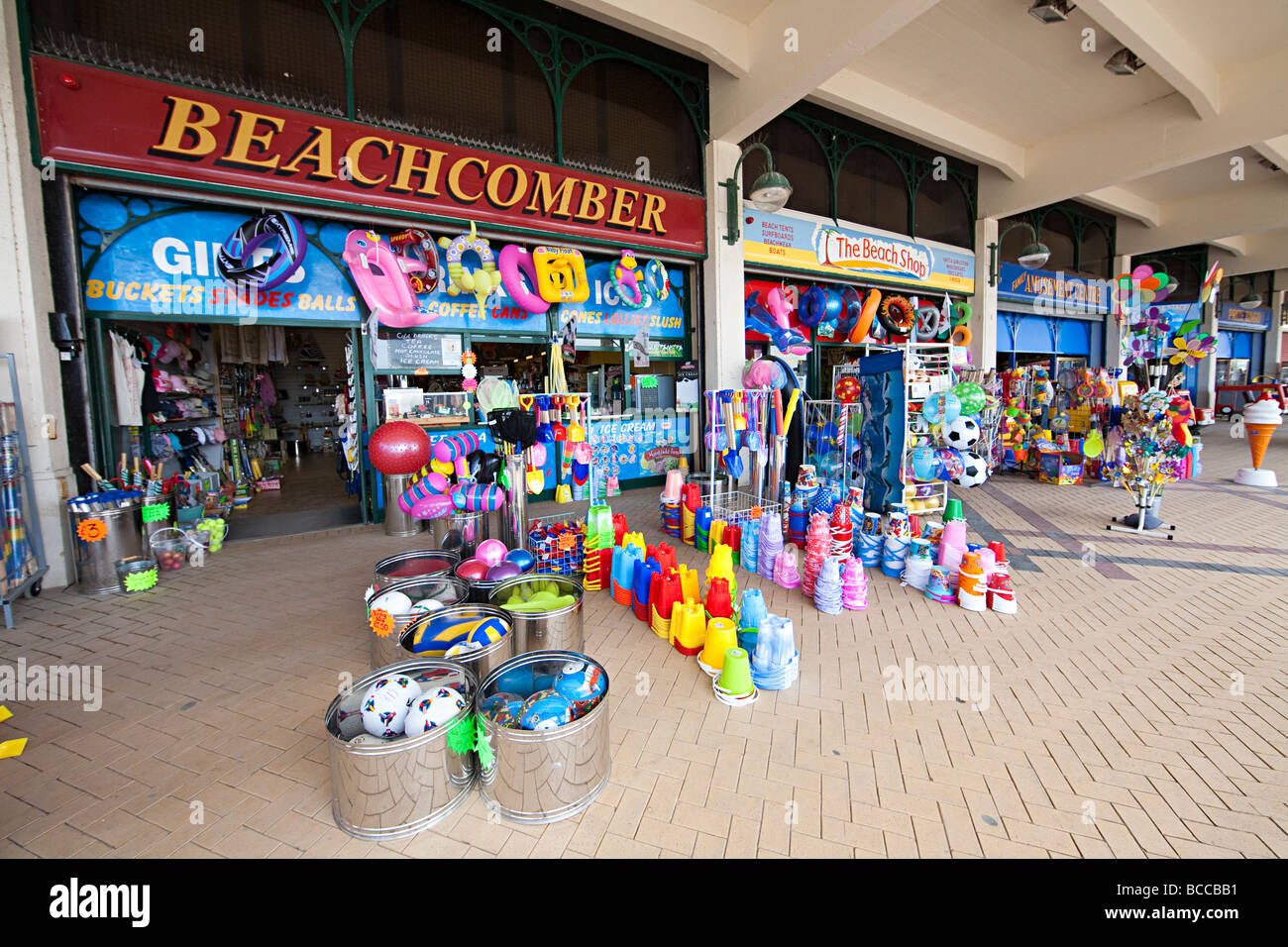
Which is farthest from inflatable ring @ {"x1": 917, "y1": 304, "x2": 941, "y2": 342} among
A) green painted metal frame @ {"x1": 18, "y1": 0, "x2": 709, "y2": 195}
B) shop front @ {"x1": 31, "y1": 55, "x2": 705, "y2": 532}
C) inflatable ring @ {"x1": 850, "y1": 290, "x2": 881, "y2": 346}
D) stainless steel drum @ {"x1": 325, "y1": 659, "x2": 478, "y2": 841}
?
stainless steel drum @ {"x1": 325, "y1": 659, "x2": 478, "y2": 841}

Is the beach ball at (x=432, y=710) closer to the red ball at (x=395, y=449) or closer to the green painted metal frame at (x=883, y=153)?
the red ball at (x=395, y=449)

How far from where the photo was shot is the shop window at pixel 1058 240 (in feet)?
44.9

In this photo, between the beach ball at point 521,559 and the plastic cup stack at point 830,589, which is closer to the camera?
the beach ball at point 521,559

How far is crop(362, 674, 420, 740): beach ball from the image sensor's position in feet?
7.50

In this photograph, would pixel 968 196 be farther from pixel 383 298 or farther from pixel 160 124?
pixel 160 124

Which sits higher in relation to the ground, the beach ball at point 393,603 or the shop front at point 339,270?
the shop front at point 339,270

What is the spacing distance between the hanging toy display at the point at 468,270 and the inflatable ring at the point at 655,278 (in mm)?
2093

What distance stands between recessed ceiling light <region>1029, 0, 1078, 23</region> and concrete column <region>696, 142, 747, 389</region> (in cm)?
381

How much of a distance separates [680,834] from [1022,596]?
3766 millimetres

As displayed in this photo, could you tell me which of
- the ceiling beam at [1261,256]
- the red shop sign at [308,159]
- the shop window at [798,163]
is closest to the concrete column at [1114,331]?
the ceiling beam at [1261,256]

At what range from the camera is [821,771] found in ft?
8.20

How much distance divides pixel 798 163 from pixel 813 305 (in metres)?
2.42

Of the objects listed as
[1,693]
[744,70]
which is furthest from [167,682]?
[744,70]

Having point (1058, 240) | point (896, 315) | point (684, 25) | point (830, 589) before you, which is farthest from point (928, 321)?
point (830, 589)
